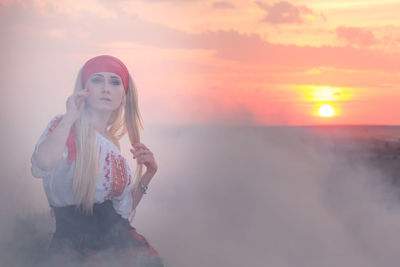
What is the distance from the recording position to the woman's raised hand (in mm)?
4605

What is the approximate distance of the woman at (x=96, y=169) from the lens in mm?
4668

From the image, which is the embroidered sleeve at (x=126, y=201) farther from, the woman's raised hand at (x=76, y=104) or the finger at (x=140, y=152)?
the woman's raised hand at (x=76, y=104)

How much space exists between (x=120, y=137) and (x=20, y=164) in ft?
5.53

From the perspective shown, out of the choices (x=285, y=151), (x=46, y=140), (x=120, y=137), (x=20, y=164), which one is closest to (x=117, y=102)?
(x=120, y=137)

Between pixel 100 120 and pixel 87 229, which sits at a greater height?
pixel 100 120

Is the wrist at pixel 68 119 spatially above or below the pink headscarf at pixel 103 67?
below

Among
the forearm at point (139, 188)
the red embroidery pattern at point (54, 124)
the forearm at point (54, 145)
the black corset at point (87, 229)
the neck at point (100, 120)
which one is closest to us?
the forearm at point (54, 145)

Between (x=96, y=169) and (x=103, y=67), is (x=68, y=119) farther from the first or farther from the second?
(x=103, y=67)

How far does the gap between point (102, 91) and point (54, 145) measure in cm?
77

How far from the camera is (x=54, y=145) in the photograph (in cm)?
452

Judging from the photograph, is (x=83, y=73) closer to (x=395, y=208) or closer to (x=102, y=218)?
(x=102, y=218)

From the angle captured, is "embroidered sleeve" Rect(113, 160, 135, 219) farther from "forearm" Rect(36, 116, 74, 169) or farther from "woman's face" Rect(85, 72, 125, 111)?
"forearm" Rect(36, 116, 74, 169)

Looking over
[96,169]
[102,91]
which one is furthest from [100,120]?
[96,169]

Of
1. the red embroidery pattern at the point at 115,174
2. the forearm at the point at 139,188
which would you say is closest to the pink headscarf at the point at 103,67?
the red embroidery pattern at the point at 115,174
